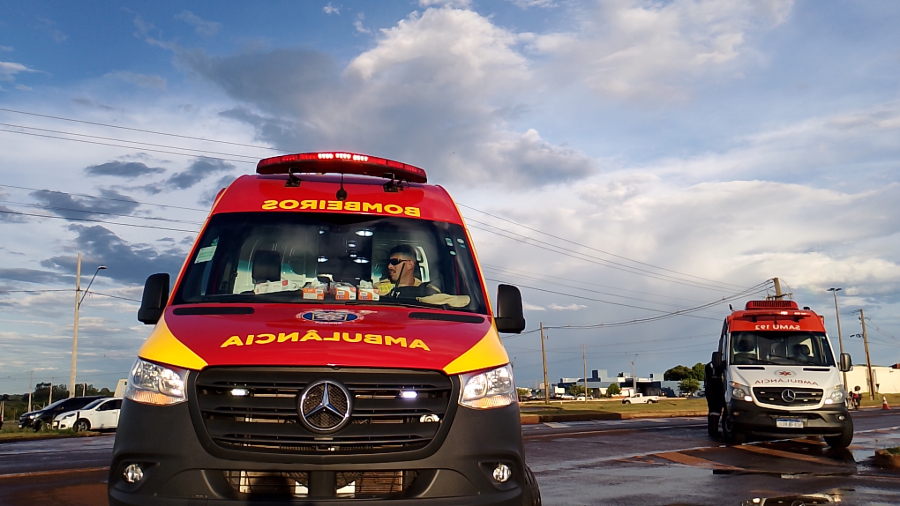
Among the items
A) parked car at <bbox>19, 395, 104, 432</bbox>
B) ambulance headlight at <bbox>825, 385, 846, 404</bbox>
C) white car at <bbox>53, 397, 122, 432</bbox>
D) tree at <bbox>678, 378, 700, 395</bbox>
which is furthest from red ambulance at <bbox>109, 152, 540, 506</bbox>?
tree at <bbox>678, 378, 700, 395</bbox>

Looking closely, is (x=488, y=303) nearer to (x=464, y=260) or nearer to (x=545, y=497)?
(x=464, y=260)

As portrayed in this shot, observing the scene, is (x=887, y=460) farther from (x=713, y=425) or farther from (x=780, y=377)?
(x=713, y=425)

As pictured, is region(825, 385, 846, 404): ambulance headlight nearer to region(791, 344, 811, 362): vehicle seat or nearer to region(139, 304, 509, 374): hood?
region(791, 344, 811, 362): vehicle seat

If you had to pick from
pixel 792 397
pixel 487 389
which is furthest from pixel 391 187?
pixel 792 397

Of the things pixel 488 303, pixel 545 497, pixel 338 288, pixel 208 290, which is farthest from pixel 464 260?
pixel 545 497

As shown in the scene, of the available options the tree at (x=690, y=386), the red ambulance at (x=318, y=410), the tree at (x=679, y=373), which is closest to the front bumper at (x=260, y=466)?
the red ambulance at (x=318, y=410)

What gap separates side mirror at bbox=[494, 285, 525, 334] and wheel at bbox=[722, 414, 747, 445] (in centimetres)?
1096

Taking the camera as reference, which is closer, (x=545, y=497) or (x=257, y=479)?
(x=257, y=479)

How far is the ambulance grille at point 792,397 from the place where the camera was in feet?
46.6

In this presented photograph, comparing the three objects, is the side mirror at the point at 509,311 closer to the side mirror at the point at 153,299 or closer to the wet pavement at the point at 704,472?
the side mirror at the point at 153,299

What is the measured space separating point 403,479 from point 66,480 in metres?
7.08

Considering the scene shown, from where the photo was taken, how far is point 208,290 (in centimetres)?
492

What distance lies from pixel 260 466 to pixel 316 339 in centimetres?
65

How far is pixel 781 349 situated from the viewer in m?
15.3
